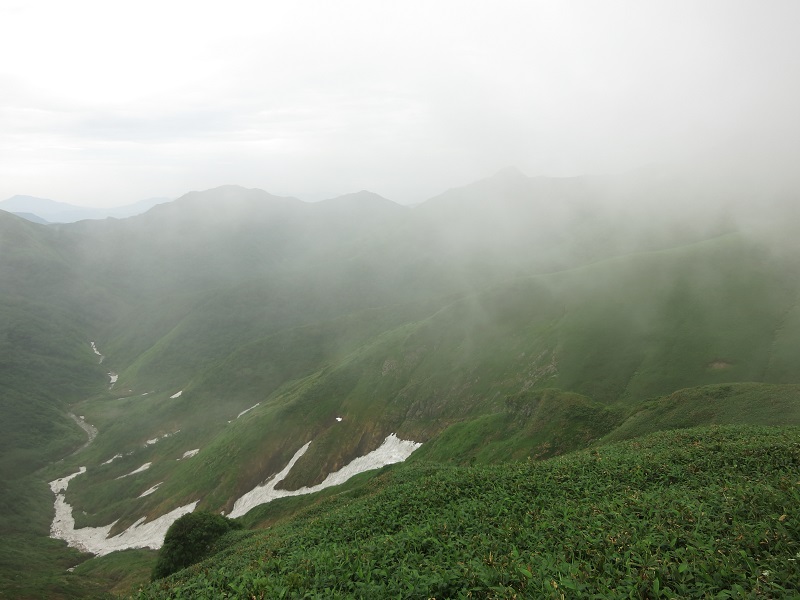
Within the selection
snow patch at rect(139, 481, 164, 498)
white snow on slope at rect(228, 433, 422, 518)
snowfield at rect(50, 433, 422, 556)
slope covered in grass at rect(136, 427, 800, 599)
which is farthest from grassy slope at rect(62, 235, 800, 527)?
slope covered in grass at rect(136, 427, 800, 599)

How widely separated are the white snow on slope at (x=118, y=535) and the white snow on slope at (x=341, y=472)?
53.3ft

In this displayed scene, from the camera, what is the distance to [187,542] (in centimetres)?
4522

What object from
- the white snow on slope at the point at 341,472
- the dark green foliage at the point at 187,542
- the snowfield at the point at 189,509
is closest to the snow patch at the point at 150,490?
the snowfield at the point at 189,509

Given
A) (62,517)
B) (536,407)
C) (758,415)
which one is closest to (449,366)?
(536,407)

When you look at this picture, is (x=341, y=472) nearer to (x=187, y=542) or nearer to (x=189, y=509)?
(x=189, y=509)

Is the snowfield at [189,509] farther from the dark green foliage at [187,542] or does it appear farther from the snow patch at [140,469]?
the dark green foliage at [187,542]

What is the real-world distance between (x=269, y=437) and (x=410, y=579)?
126510mm

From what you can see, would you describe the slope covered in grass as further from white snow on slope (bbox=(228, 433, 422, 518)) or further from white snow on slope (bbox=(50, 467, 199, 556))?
white snow on slope (bbox=(50, 467, 199, 556))

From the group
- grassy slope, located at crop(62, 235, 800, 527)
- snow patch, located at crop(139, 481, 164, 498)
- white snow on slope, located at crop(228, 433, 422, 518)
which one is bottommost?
snow patch, located at crop(139, 481, 164, 498)

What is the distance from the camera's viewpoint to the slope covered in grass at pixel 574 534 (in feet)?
41.3

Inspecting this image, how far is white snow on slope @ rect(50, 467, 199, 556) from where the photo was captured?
398ft

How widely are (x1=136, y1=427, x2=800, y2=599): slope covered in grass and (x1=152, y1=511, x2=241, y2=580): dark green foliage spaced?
51.7 ft

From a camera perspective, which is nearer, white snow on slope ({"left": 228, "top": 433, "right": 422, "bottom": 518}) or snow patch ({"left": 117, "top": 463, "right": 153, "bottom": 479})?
white snow on slope ({"left": 228, "top": 433, "right": 422, "bottom": 518})

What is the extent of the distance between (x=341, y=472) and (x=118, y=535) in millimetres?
84766
